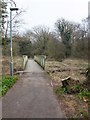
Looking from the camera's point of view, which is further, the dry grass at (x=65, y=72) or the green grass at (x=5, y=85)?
the dry grass at (x=65, y=72)

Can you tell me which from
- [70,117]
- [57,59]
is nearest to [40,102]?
[70,117]

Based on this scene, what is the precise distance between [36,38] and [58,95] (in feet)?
245

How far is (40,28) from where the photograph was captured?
87.8 m

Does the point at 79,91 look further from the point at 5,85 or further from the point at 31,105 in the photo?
the point at 5,85

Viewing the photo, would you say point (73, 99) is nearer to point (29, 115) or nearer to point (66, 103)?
point (66, 103)

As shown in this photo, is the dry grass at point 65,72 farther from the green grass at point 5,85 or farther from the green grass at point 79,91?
the green grass at point 5,85

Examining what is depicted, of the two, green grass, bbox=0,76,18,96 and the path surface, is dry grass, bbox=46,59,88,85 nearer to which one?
green grass, bbox=0,76,18,96

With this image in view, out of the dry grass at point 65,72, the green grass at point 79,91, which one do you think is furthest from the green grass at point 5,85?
the dry grass at point 65,72

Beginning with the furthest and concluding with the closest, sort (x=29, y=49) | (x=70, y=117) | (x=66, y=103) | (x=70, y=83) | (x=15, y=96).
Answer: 1. (x=29, y=49)
2. (x=70, y=83)
3. (x=15, y=96)
4. (x=66, y=103)
5. (x=70, y=117)

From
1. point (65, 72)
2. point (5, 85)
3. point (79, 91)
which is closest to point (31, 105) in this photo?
point (79, 91)

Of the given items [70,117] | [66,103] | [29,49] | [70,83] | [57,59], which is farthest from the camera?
[29,49]

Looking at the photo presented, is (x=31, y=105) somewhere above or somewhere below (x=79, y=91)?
below

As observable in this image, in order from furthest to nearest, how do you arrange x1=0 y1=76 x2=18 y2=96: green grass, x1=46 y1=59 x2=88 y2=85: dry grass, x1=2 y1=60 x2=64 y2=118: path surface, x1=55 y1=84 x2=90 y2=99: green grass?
1. x1=46 y1=59 x2=88 y2=85: dry grass
2. x1=0 y1=76 x2=18 y2=96: green grass
3. x1=55 y1=84 x2=90 y2=99: green grass
4. x1=2 y1=60 x2=64 y2=118: path surface

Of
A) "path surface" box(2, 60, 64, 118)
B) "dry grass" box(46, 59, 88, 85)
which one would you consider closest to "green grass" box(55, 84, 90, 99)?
"path surface" box(2, 60, 64, 118)
